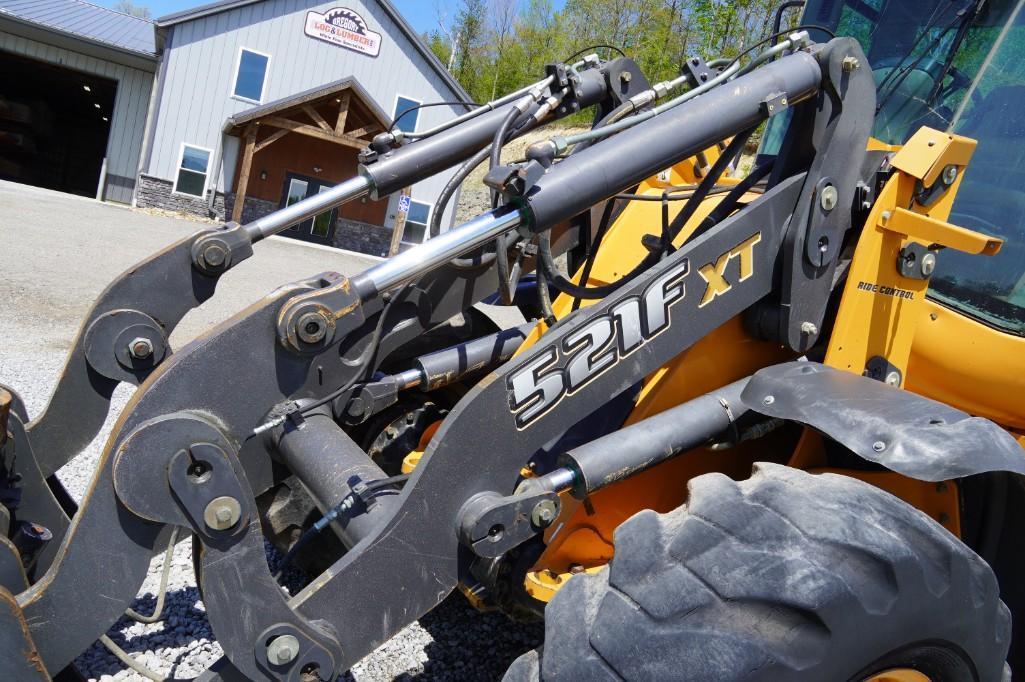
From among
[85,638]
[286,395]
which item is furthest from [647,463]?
[85,638]

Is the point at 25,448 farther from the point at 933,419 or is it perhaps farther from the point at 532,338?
the point at 933,419

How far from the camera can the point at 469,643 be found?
3.36 meters

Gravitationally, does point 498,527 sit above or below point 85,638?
above

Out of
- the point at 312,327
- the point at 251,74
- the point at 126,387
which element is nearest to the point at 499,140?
the point at 312,327

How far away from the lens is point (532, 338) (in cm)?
313

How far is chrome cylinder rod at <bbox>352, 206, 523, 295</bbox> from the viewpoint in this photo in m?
2.00

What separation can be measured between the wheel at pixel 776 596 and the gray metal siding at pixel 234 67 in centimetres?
2303

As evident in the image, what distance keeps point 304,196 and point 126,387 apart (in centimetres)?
1930

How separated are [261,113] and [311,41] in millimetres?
3408

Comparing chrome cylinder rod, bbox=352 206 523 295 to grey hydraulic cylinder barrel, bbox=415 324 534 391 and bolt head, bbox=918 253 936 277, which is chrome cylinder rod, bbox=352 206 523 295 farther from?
bolt head, bbox=918 253 936 277

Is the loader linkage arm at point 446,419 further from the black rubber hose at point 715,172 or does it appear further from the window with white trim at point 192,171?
the window with white trim at point 192,171

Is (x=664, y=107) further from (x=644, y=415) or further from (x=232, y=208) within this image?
(x=232, y=208)

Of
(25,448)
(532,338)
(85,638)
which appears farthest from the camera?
(532,338)

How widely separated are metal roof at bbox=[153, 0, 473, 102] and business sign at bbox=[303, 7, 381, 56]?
563 mm
